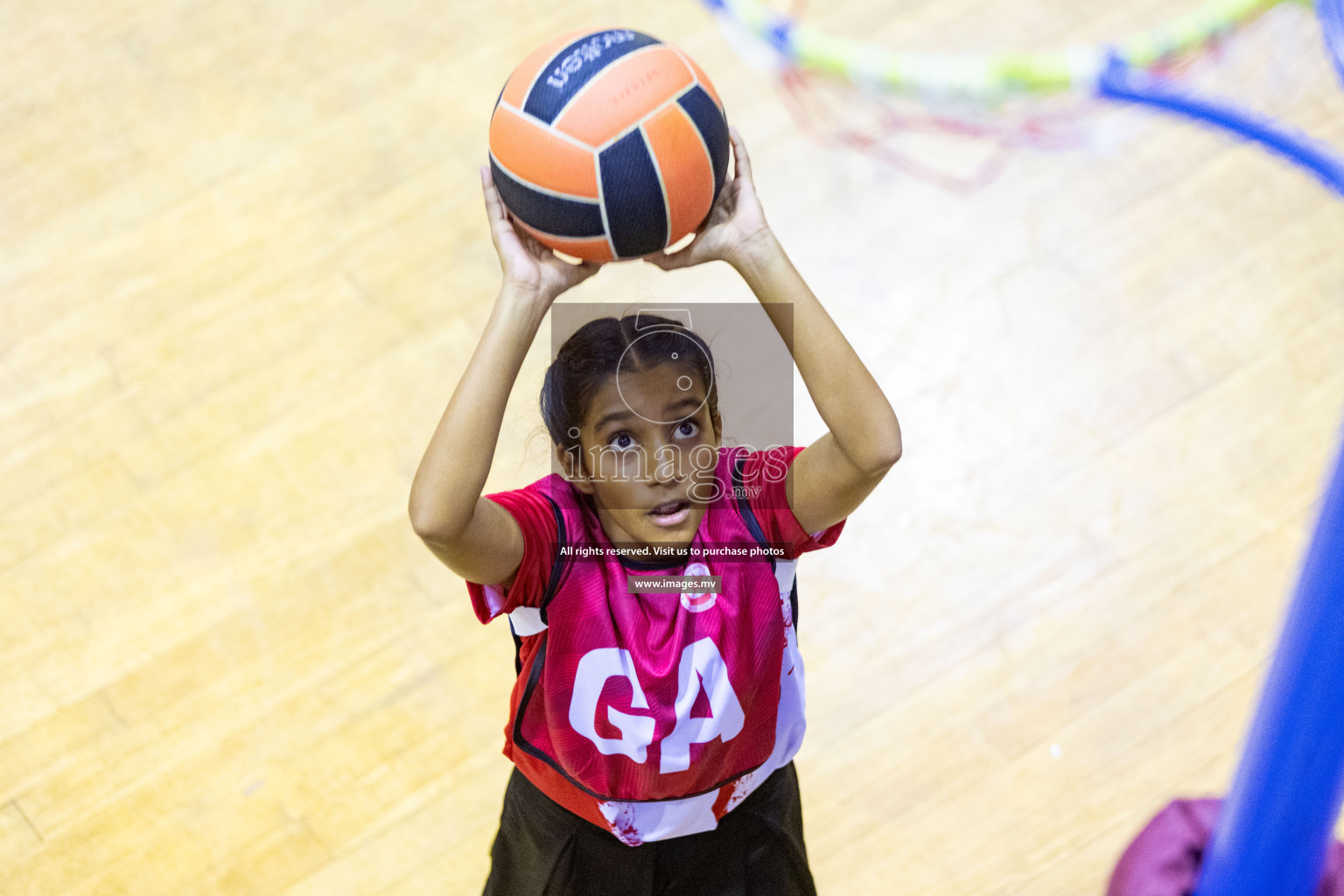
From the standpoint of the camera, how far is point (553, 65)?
120 centimetres

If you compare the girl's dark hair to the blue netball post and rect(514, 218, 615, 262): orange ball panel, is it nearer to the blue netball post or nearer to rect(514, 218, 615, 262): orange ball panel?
rect(514, 218, 615, 262): orange ball panel

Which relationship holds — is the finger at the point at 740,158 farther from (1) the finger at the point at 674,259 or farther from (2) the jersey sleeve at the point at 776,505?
(2) the jersey sleeve at the point at 776,505

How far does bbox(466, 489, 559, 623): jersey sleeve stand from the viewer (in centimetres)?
117

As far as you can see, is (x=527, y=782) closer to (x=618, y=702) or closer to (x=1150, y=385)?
(x=618, y=702)

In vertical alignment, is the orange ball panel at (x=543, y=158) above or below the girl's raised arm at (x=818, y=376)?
above

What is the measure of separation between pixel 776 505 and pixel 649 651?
19cm

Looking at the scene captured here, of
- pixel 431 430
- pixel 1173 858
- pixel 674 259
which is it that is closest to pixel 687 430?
pixel 674 259

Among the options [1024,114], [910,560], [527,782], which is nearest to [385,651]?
[527,782]

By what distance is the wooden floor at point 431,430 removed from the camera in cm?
189

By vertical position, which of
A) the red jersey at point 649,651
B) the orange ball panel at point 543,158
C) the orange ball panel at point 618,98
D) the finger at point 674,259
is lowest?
the red jersey at point 649,651

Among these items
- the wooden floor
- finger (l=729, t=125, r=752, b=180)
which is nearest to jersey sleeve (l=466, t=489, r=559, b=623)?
finger (l=729, t=125, r=752, b=180)

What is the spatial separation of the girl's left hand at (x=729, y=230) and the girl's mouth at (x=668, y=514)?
22cm

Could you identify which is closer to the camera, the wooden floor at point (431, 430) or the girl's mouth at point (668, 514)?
the girl's mouth at point (668, 514)

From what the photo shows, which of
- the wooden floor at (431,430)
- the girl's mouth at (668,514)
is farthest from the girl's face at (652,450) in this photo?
the wooden floor at (431,430)
